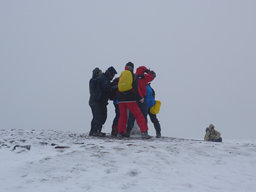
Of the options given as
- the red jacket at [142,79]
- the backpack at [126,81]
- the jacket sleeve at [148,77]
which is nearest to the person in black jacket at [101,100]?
the backpack at [126,81]

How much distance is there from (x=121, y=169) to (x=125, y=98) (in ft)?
11.3

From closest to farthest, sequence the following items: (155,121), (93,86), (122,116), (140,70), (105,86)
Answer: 1. (122,116)
2. (105,86)
3. (140,70)
4. (93,86)
5. (155,121)

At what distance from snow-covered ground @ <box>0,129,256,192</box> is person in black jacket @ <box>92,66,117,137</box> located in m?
2.62

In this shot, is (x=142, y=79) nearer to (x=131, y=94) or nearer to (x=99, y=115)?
(x=131, y=94)

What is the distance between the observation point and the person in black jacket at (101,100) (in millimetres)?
7555

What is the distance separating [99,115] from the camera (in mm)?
7566

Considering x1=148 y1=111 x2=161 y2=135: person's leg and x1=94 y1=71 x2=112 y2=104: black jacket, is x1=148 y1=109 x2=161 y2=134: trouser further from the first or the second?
x1=94 y1=71 x2=112 y2=104: black jacket

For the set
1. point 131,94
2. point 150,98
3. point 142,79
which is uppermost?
point 142,79

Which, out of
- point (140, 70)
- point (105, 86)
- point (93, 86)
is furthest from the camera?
point (93, 86)

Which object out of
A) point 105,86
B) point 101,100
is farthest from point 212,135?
point 105,86

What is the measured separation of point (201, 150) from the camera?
5105mm

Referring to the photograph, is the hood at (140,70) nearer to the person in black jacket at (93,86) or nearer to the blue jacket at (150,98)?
the blue jacket at (150,98)

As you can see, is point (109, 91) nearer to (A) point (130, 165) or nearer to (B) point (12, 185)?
(A) point (130, 165)

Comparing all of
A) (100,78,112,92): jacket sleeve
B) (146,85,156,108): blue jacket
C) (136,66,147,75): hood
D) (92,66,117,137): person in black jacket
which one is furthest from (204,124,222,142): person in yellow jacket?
(100,78,112,92): jacket sleeve
